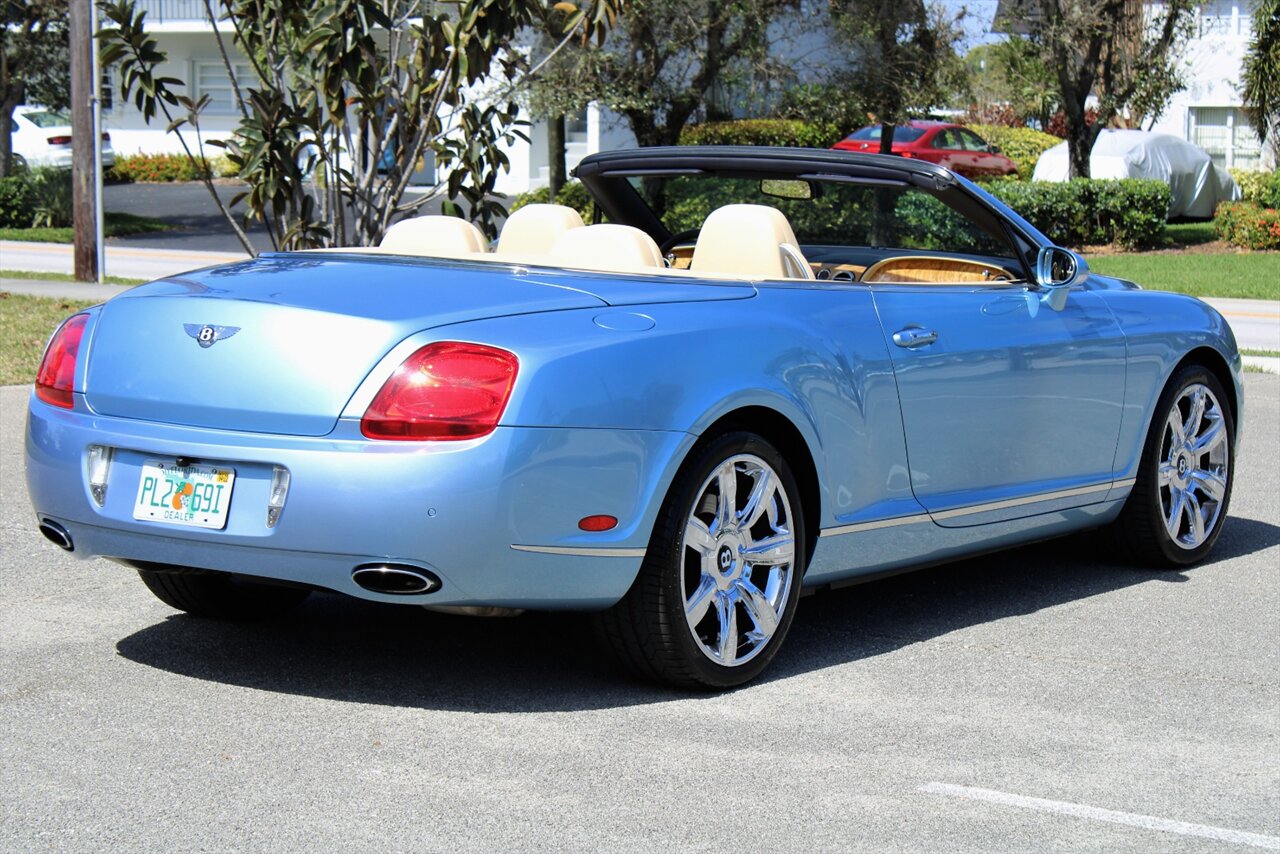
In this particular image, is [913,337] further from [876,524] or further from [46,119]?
[46,119]

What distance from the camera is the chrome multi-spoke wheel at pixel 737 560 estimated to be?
475 centimetres

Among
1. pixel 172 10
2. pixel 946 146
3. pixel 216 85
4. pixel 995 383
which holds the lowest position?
pixel 995 383

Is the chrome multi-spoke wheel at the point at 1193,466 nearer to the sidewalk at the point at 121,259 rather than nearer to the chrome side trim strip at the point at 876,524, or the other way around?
the chrome side trim strip at the point at 876,524

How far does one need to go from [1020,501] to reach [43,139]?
36.4 metres

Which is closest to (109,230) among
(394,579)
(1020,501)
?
(1020,501)

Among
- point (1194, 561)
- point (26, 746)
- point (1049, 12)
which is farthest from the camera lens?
point (1049, 12)

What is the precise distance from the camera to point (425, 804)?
3832mm

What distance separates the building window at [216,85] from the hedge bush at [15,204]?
17763 mm

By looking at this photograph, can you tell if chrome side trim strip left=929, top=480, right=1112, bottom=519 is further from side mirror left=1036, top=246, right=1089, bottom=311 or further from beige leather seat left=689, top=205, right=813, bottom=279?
beige leather seat left=689, top=205, right=813, bottom=279

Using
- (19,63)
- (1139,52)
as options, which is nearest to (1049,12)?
(1139,52)

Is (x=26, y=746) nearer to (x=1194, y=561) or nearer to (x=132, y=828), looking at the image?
(x=132, y=828)

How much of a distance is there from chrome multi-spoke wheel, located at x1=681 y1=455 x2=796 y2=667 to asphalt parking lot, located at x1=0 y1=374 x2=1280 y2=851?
17cm

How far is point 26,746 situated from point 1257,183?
87.5 feet

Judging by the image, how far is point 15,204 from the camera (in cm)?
2892
